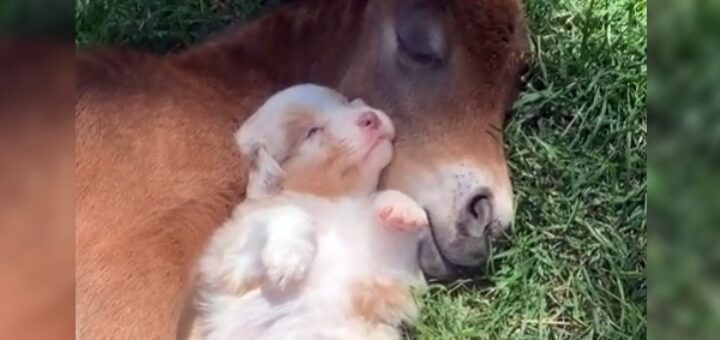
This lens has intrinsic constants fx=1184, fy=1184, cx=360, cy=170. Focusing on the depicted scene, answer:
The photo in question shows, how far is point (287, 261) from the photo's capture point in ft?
4.40

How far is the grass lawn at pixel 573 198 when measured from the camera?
1373mm

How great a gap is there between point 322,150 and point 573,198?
0.30 meters

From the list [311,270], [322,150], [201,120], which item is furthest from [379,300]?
→ [201,120]

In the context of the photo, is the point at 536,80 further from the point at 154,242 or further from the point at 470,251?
the point at 154,242

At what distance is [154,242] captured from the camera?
55.7 inches

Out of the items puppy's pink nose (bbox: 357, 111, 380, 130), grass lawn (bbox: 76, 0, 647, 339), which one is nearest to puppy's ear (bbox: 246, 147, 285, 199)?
puppy's pink nose (bbox: 357, 111, 380, 130)

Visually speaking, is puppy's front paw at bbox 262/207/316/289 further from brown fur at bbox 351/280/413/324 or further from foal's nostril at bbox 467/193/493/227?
foal's nostril at bbox 467/193/493/227

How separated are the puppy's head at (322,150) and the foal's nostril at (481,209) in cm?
11

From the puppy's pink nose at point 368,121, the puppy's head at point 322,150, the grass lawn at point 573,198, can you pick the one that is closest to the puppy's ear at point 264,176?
the puppy's head at point 322,150

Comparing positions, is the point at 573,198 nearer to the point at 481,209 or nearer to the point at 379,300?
the point at 481,209

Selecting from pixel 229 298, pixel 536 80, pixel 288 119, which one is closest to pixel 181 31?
pixel 288 119

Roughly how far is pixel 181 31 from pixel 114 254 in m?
0.28

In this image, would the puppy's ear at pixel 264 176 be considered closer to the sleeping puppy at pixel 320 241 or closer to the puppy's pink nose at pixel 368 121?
the sleeping puppy at pixel 320 241

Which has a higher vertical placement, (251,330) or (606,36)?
(606,36)
